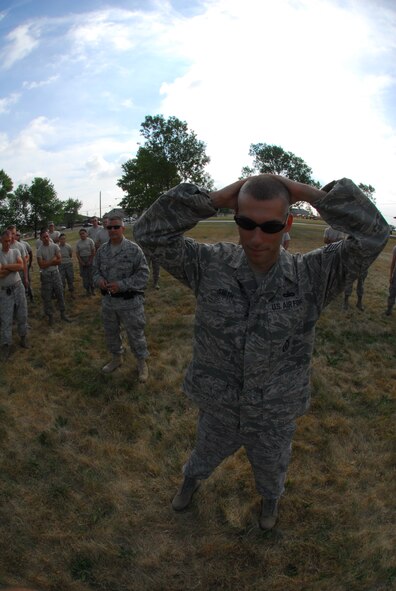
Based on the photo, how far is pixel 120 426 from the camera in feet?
13.9

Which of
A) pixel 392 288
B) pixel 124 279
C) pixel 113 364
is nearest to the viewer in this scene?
pixel 124 279

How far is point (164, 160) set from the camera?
3522 cm

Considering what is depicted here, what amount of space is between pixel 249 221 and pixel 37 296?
9.45 metres

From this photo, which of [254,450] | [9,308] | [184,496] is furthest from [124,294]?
[254,450]

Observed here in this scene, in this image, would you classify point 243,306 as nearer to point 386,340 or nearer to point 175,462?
point 175,462

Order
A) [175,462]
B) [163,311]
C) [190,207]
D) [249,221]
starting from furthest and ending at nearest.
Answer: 1. [163,311]
2. [175,462]
3. [190,207]
4. [249,221]

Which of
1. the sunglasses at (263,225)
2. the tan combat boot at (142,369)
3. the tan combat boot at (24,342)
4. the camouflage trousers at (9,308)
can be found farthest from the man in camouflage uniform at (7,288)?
the sunglasses at (263,225)

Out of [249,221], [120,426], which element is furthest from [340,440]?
[249,221]

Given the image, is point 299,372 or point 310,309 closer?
point 310,309

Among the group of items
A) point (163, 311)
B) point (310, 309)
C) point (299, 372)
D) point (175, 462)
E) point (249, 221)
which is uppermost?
point (249, 221)

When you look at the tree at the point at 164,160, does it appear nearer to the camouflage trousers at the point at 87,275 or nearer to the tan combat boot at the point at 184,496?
the camouflage trousers at the point at 87,275

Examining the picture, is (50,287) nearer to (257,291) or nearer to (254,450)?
(254,450)

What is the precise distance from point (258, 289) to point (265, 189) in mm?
577

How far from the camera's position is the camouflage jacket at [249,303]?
196 centimetres
